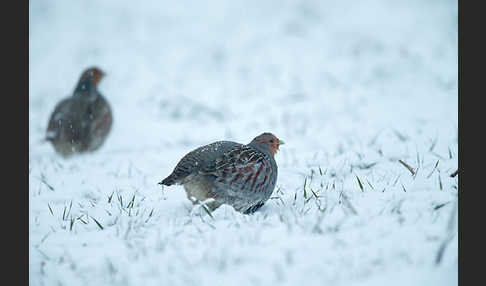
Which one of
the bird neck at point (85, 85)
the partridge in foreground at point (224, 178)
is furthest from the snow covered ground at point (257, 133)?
the bird neck at point (85, 85)

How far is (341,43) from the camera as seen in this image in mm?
11703

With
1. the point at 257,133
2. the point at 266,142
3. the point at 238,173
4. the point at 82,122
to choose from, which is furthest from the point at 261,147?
the point at 82,122

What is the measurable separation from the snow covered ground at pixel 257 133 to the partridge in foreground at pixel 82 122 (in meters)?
0.32

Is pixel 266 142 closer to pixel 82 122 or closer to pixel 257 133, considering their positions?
pixel 257 133

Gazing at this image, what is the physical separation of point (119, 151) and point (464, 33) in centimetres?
475

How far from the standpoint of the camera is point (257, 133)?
6.64 meters

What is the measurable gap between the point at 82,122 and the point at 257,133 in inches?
107

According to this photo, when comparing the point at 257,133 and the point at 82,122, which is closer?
the point at 82,122

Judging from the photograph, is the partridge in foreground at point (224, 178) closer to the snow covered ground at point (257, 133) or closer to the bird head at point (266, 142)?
the snow covered ground at point (257, 133)

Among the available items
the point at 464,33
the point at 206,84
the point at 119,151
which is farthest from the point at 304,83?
the point at 464,33

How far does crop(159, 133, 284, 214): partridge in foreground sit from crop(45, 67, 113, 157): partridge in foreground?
3094 mm

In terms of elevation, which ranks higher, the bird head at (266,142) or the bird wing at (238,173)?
the bird head at (266,142)

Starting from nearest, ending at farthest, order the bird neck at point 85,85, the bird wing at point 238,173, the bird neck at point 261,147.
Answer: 1. the bird wing at point 238,173
2. the bird neck at point 261,147
3. the bird neck at point 85,85

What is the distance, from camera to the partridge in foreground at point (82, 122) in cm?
568
